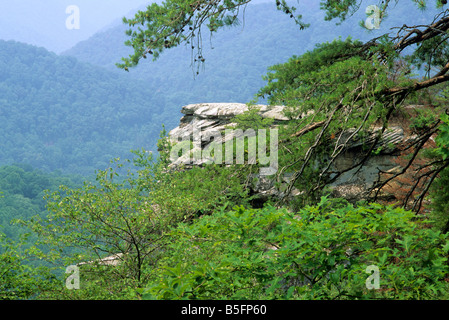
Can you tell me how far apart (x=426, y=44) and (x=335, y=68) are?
2167 mm

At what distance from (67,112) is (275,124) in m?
64.4

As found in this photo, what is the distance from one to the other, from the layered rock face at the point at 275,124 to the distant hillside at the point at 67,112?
47.6 metres

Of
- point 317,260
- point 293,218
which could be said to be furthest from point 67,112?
point 317,260

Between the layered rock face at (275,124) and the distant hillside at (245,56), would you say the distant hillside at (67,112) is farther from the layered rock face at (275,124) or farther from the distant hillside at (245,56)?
the layered rock face at (275,124)

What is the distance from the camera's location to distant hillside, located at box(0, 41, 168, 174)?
64.4 meters

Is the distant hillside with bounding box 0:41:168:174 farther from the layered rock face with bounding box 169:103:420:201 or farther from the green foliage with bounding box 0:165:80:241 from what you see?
the layered rock face with bounding box 169:103:420:201

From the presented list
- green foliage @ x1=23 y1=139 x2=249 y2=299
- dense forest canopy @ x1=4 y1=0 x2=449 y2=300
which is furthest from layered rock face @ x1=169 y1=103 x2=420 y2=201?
green foliage @ x1=23 y1=139 x2=249 y2=299

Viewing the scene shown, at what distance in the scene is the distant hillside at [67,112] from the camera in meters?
64.4

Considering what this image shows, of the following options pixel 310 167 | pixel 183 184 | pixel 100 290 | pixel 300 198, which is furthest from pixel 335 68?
pixel 183 184

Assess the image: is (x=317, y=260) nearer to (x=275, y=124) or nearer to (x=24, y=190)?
(x=275, y=124)

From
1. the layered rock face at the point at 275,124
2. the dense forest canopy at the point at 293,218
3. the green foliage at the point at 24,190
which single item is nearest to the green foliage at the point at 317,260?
the dense forest canopy at the point at 293,218

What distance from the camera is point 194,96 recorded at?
74.6 m

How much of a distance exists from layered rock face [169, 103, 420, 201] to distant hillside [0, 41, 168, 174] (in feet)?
156
